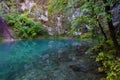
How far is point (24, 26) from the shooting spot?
28.7 metres

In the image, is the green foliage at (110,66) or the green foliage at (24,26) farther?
the green foliage at (24,26)

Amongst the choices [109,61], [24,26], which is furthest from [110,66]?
[24,26]

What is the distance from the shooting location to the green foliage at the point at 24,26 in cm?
2788

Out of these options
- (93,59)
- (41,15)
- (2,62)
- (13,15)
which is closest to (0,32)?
(13,15)

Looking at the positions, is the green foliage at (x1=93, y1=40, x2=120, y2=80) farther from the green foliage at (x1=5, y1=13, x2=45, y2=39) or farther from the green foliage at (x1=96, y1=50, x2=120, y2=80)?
the green foliage at (x1=5, y1=13, x2=45, y2=39)

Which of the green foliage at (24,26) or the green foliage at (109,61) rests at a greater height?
the green foliage at (109,61)

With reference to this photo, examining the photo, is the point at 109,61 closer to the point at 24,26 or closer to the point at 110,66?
the point at 110,66

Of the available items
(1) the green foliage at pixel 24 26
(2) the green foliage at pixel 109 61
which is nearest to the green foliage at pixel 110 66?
(2) the green foliage at pixel 109 61

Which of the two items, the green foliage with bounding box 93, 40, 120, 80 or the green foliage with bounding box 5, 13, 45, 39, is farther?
the green foliage with bounding box 5, 13, 45, 39

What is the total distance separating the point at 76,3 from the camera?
1016 centimetres

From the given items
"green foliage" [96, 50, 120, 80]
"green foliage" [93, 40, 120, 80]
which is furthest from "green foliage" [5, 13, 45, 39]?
"green foliage" [96, 50, 120, 80]

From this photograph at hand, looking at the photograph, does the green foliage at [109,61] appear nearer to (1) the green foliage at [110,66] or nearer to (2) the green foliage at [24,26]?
(1) the green foliage at [110,66]

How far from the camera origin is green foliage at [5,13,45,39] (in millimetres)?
27875

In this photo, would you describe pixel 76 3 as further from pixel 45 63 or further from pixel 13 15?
pixel 13 15
